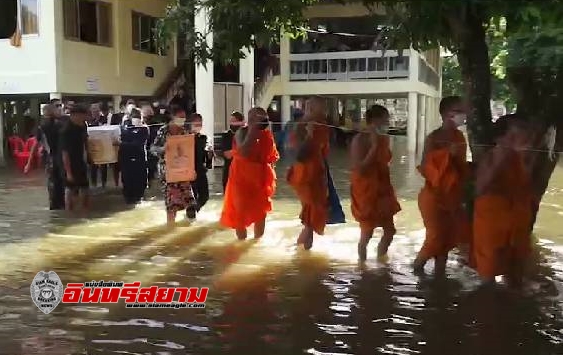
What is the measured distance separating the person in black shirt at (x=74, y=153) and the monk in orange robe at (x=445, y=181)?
527 cm

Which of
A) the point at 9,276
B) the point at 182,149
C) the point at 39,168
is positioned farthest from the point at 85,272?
the point at 39,168

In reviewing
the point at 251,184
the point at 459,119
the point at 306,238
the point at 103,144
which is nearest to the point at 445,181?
the point at 459,119

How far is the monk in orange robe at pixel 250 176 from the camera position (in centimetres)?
773

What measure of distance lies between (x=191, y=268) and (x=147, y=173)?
443 cm

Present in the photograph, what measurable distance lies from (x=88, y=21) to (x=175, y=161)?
36.1 ft

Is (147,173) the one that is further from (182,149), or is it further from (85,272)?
(85,272)

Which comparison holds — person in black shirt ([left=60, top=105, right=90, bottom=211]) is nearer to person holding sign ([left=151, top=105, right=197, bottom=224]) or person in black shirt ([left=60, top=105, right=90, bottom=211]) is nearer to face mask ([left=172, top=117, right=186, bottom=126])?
person holding sign ([left=151, top=105, right=197, bottom=224])

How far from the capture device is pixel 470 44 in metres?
6.46

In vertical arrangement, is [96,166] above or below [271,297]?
above

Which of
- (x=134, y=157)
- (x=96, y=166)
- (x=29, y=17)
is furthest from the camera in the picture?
(x=29, y=17)

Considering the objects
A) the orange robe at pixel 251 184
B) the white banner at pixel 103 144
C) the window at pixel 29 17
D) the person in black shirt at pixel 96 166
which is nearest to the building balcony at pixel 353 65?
the window at pixel 29 17

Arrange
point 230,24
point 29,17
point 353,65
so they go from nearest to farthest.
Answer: point 230,24
point 29,17
point 353,65

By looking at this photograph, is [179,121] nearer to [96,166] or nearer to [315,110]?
[315,110]

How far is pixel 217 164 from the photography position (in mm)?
15617
